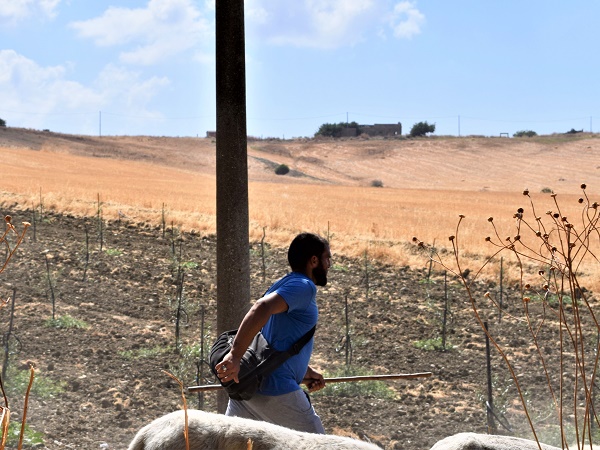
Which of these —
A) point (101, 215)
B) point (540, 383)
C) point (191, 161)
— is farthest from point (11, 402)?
point (191, 161)

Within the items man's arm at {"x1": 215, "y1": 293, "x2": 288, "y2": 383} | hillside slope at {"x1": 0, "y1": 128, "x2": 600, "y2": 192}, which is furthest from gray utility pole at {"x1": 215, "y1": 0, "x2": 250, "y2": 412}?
hillside slope at {"x1": 0, "y1": 128, "x2": 600, "y2": 192}

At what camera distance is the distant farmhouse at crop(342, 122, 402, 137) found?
104875 mm

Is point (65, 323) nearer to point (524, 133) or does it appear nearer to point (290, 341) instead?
point (290, 341)

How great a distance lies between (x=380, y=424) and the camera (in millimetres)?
7145

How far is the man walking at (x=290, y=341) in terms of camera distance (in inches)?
155

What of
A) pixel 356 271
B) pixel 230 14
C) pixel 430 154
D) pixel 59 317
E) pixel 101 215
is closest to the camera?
pixel 230 14

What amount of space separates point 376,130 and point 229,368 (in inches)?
4059

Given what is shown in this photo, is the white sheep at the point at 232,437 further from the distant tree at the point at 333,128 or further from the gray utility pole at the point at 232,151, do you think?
the distant tree at the point at 333,128

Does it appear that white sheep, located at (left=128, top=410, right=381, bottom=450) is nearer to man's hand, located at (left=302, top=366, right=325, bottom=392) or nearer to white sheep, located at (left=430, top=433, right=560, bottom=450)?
white sheep, located at (left=430, top=433, right=560, bottom=450)

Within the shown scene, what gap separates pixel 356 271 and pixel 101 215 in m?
5.71

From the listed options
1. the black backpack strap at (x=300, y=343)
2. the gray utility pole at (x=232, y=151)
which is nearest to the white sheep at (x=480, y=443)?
the black backpack strap at (x=300, y=343)

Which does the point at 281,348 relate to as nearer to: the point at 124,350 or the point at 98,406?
the point at 98,406

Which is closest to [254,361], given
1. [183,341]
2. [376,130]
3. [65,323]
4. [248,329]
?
[248,329]

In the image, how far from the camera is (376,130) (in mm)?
105688
